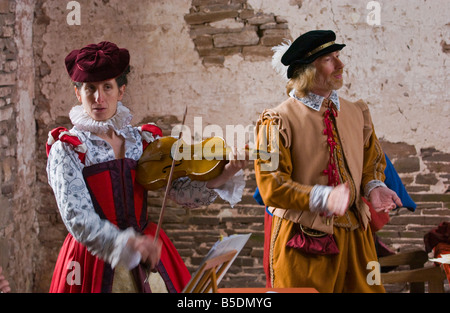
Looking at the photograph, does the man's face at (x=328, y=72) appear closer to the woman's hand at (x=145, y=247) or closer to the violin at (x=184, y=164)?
the violin at (x=184, y=164)

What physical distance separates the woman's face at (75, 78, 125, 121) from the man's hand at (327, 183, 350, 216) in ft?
3.18

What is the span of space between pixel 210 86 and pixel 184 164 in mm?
2141

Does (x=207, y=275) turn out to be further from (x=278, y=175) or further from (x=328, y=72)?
(x=328, y=72)

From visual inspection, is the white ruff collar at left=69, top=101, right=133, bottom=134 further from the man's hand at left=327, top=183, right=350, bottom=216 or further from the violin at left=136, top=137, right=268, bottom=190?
the man's hand at left=327, top=183, right=350, bottom=216

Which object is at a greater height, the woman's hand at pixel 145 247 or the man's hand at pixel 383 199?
the man's hand at pixel 383 199

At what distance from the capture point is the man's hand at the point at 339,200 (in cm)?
250

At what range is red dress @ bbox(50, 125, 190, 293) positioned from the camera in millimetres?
2416

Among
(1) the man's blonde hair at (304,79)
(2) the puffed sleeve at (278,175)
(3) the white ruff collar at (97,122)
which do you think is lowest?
(2) the puffed sleeve at (278,175)

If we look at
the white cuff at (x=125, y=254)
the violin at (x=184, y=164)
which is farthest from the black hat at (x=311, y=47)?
the white cuff at (x=125, y=254)

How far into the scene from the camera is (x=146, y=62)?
464cm

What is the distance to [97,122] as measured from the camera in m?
2.52

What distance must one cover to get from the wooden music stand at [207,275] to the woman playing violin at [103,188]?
0.70ft
